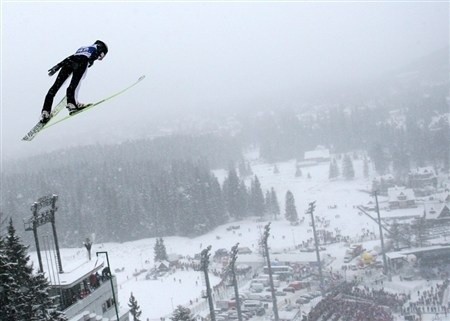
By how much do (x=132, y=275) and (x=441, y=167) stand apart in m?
45.8

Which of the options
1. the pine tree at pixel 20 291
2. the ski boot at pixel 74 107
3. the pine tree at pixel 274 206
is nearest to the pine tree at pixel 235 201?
the pine tree at pixel 274 206

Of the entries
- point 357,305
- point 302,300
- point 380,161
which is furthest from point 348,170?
point 357,305

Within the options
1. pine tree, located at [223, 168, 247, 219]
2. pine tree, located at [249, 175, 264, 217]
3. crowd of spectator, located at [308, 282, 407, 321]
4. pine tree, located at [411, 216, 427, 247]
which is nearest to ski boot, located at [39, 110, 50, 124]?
crowd of spectator, located at [308, 282, 407, 321]

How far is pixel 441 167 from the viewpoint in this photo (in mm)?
63188

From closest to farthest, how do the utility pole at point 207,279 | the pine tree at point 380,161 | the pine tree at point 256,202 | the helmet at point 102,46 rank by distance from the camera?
the helmet at point 102,46 → the utility pole at point 207,279 → the pine tree at point 256,202 → the pine tree at point 380,161

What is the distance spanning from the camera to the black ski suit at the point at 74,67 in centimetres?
428

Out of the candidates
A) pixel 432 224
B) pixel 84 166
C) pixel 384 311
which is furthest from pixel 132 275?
pixel 84 166

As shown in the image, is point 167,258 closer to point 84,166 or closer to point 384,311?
point 384,311

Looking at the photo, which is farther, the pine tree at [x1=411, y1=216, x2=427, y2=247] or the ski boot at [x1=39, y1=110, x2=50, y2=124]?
the pine tree at [x1=411, y1=216, x2=427, y2=247]

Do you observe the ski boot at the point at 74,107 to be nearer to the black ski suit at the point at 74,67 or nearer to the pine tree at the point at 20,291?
the black ski suit at the point at 74,67

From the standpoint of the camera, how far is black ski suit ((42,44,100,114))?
168 inches

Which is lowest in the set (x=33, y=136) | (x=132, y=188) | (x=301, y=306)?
(x=301, y=306)

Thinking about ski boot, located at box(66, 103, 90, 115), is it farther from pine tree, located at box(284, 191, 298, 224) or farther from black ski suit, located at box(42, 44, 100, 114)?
pine tree, located at box(284, 191, 298, 224)

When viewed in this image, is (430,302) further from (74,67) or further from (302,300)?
(74,67)
